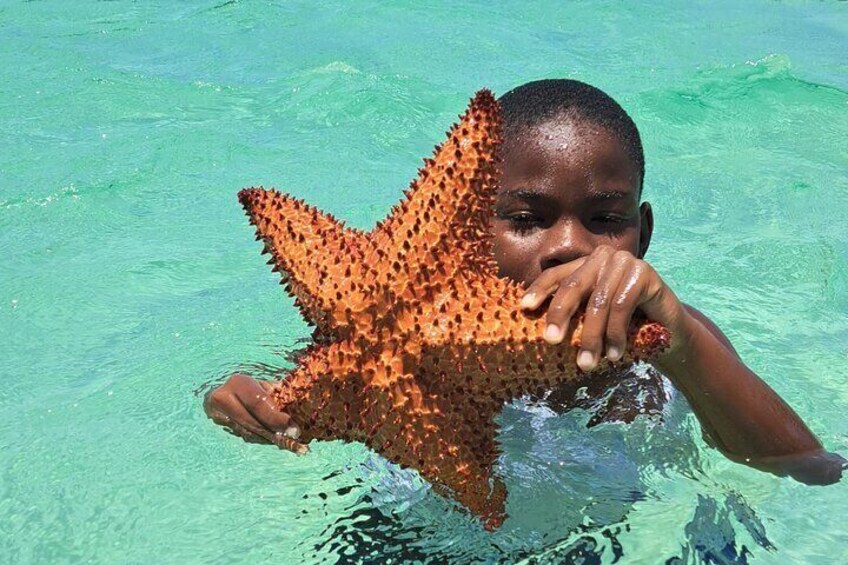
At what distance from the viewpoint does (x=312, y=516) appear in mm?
3748

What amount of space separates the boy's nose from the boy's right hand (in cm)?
100

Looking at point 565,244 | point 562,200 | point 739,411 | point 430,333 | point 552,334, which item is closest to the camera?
point 552,334

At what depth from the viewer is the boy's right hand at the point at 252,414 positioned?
9.29 feet

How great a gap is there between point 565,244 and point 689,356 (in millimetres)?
650

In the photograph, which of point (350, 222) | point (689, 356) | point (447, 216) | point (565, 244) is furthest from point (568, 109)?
point (350, 222)

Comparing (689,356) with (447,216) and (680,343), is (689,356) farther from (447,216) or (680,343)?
(447,216)

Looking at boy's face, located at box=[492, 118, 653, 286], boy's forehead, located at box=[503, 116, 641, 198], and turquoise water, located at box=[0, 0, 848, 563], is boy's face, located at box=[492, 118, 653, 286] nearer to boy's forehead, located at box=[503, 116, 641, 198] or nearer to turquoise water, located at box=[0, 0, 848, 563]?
boy's forehead, located at box=[503, 116, 641, 198]

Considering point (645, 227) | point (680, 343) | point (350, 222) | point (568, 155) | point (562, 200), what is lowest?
point (350, 222)

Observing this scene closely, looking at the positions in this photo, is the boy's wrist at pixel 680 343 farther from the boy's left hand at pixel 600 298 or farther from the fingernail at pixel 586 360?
the fingernail at pixel 586 360

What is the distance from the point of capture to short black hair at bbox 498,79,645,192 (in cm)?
389

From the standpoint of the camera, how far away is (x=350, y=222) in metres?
6.74

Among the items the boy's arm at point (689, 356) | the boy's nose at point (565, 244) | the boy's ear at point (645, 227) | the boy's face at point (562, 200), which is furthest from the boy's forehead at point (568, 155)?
the boy's arm at point (689, 356)

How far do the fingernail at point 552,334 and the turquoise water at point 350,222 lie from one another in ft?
3.55

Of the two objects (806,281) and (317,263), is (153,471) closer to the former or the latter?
(317,263)
